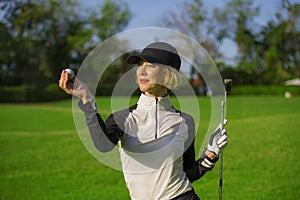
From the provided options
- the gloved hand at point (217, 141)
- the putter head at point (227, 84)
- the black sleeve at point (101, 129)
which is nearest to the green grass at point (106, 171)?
the gloved hand at point (217, 141)

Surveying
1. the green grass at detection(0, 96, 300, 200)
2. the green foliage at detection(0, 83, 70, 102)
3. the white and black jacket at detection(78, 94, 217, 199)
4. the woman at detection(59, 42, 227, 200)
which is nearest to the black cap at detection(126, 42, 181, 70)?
the woman at detection(59, 42, 227, 200)

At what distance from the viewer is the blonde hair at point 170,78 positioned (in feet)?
8.89

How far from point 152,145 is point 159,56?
0.48 metres

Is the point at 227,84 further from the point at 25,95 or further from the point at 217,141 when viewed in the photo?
the point at 25,95

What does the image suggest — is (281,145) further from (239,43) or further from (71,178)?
(239,43)

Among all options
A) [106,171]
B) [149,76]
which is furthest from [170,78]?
[106,171]

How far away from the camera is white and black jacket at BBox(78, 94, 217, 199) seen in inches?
103

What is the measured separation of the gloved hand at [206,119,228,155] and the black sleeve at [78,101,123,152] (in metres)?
0.59

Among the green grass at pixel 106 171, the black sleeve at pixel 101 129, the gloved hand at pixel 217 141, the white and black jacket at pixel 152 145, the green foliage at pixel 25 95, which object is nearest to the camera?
the black sleeve at pixel 101 129

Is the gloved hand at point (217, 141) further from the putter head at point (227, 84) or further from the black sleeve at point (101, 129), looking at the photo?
the black sleeve at point (101, 129)

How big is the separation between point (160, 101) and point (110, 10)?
66052mm

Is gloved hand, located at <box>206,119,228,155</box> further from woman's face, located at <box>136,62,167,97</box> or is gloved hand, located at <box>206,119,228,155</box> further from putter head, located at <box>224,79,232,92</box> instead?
woman's face, located at <box>136,62,167,97</box>

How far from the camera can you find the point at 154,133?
265cm

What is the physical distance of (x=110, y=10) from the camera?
67.4 meters
